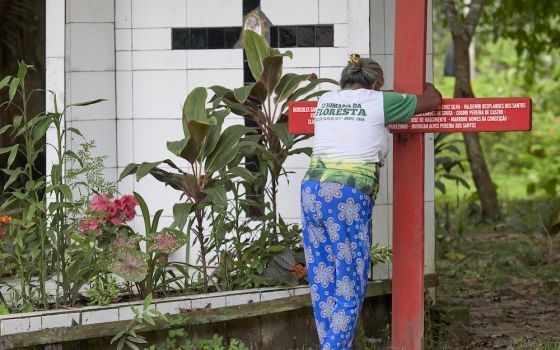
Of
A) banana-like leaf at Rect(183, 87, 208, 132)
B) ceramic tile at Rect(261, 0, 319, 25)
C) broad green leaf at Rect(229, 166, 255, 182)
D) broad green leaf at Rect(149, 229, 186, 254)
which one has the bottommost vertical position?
broad green leaf at Rect(149, 229, 186, 254)

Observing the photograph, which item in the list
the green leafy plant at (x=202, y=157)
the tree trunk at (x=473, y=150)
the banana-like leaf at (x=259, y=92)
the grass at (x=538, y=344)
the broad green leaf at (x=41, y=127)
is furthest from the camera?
the tree trunk at (x=473, y=150)

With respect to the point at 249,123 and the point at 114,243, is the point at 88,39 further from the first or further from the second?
the point at 114,243

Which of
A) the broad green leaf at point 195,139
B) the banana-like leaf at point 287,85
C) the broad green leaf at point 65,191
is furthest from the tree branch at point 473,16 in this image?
the broad green leaf at point 65,191

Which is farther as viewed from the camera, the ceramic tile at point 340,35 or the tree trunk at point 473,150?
the tree trunk at point 473,150

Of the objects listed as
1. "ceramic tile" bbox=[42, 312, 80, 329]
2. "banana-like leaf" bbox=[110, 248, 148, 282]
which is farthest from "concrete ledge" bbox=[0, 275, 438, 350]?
"banana-like leaf" bbox=[110, 248, 148, 282]

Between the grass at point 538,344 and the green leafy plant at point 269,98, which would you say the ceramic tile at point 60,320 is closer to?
the green leafy plant at point 269,98

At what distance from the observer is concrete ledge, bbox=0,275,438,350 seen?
17.6ft

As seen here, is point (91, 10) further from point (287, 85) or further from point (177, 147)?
point (177, 147)

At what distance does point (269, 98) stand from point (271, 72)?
6.7 inches

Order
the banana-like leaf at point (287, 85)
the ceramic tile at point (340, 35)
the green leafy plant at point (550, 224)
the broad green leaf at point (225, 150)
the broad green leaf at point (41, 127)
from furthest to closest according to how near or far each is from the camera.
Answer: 1. the green leafy plant at point (550, 224)
2. the ceramic tile at point (340, 35)
3. the banana-like leaf at point (287, 85)
4. the broad green leaf at point (225, 150)
5. the broad green leaf at point (41, 127)

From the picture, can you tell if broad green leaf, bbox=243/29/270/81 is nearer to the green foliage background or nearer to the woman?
the woman

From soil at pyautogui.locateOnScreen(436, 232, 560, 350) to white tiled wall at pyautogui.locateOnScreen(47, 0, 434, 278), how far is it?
0.74m

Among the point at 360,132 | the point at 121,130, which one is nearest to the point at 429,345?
the point at 360,132

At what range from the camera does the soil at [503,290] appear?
23.2 ft
